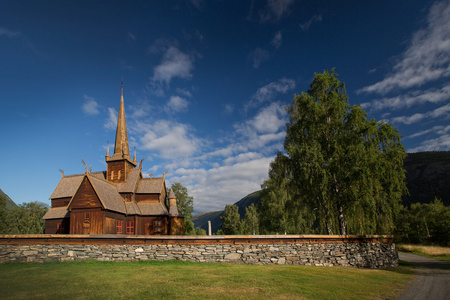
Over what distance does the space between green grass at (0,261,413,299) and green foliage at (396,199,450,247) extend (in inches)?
1743

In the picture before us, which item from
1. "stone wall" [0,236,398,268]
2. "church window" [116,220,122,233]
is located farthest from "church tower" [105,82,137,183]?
"stone wall" [0,236,398,268]

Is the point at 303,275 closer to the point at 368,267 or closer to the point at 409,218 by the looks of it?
the point at 368,267

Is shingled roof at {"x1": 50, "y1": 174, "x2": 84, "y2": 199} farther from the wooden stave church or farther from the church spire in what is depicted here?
the church spire

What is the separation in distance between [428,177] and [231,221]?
8842 centimetres

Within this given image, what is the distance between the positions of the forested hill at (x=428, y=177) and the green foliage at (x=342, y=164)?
84.7m

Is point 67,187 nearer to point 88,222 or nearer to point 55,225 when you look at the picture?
point 55,225

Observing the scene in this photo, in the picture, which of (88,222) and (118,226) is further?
(118,226)

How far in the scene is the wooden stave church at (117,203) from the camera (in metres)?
29.3

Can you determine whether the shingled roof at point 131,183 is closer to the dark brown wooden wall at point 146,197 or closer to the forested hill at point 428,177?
the dark brown wooden wall at point 146,197

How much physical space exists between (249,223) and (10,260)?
186 feet

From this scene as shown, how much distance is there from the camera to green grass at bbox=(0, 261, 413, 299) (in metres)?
8.69

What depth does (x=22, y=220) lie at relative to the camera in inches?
2473

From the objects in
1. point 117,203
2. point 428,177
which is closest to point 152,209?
point 117,203

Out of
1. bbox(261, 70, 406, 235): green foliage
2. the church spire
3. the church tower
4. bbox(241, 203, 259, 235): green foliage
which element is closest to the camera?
bbox(261, 70, 406, 235): green foliage
